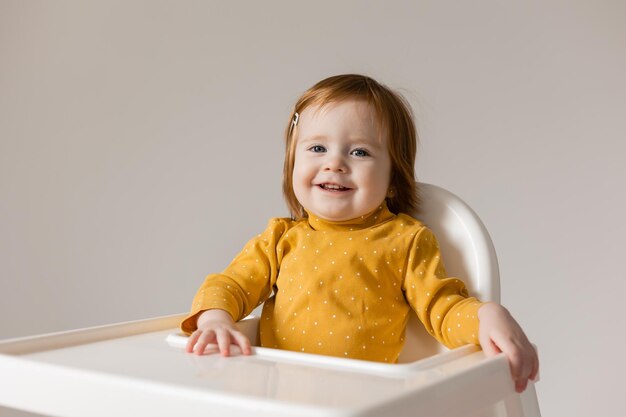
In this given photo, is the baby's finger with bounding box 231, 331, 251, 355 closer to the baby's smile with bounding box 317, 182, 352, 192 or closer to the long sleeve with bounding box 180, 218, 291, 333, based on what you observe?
Result: the long sleeve with bounding box 180, 218, 291, 333

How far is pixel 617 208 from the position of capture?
163cm

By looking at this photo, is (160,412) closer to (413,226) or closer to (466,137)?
(413,226)

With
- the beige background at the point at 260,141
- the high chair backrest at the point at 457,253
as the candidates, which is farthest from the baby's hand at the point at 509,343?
the beige background at the point at 260,141

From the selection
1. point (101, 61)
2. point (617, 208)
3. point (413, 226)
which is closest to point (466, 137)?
point (617, 208)

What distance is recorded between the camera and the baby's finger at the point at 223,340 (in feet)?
2.52

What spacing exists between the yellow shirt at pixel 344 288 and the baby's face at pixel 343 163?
4 centimetres

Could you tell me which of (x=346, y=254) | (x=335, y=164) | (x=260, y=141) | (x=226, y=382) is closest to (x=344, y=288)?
(x=346, y=254)

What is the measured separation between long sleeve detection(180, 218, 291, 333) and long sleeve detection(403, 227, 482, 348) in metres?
0.17

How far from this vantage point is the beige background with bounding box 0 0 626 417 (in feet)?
5.42

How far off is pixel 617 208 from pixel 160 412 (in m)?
1.27

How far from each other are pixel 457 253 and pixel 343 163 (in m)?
0.18

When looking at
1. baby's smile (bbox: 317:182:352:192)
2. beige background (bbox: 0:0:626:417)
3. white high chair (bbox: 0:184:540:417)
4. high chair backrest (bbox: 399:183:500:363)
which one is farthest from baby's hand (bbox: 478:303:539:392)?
beige background (bbox: 0:0:626:417)

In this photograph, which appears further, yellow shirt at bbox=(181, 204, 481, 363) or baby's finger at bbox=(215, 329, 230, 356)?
yellow shirt at bbox=(181, 204, 481, 363)

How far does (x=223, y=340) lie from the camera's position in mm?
789
